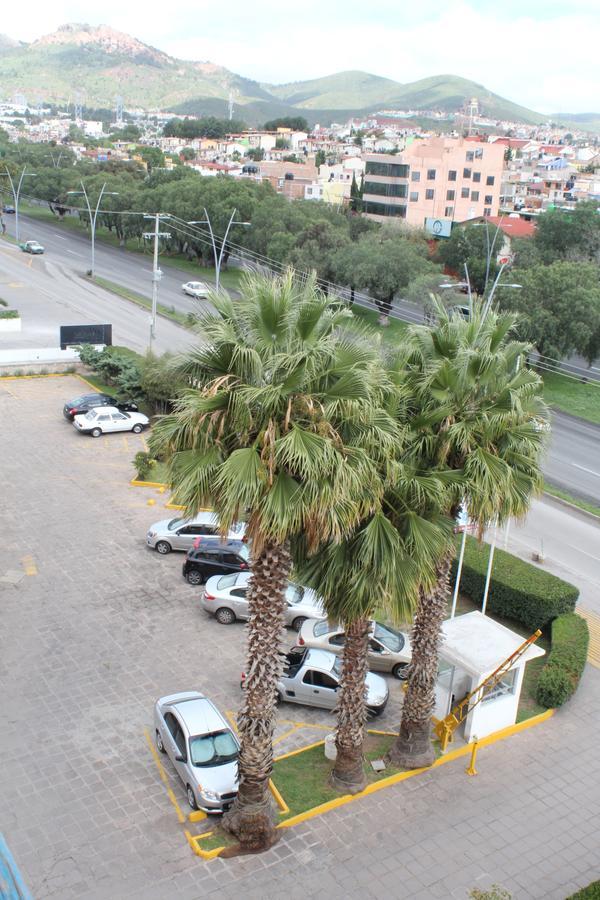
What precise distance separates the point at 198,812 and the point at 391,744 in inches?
158

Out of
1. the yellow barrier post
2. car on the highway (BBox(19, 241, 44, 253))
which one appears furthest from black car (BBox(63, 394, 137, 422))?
car on the highway (BBox(19, 241, 44, 253))

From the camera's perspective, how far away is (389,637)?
18422 millimetres

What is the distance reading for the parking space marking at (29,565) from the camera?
20.8m

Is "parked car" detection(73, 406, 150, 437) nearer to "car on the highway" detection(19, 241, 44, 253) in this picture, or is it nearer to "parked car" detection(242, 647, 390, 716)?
"parked car" detection(242, 647, 390, 716)

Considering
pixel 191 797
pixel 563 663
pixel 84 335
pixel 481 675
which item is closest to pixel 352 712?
pixel 191 797

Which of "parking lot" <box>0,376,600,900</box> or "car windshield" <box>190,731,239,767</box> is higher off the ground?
"car windshield" <box>190,731,239,767</box>

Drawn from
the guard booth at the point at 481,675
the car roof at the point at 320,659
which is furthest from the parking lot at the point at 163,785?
the car roof at the point at 320,659

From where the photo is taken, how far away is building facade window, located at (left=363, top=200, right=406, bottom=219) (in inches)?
3519

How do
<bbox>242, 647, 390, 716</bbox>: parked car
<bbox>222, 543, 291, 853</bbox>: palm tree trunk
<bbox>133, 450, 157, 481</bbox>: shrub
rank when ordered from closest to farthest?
<bbox>222, 543, 291, 853</bbox>: palm tree trunk → <bbox>242, 647, 390, 716</bbox>: parked car → <bbox>133, 450, 157, 481</bbox>: shrub

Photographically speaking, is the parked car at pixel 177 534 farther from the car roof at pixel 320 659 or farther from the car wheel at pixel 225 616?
the car roof at pixel 320 659

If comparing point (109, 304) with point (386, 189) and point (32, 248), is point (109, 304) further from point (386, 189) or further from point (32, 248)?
point (386, 189)

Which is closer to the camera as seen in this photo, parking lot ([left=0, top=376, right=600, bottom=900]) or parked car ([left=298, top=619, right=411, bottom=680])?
parking lot ([left=0, top=376, right=600, bottom=900])

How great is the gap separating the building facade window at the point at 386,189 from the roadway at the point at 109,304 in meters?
29.2

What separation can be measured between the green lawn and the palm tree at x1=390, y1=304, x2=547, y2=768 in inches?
1090
